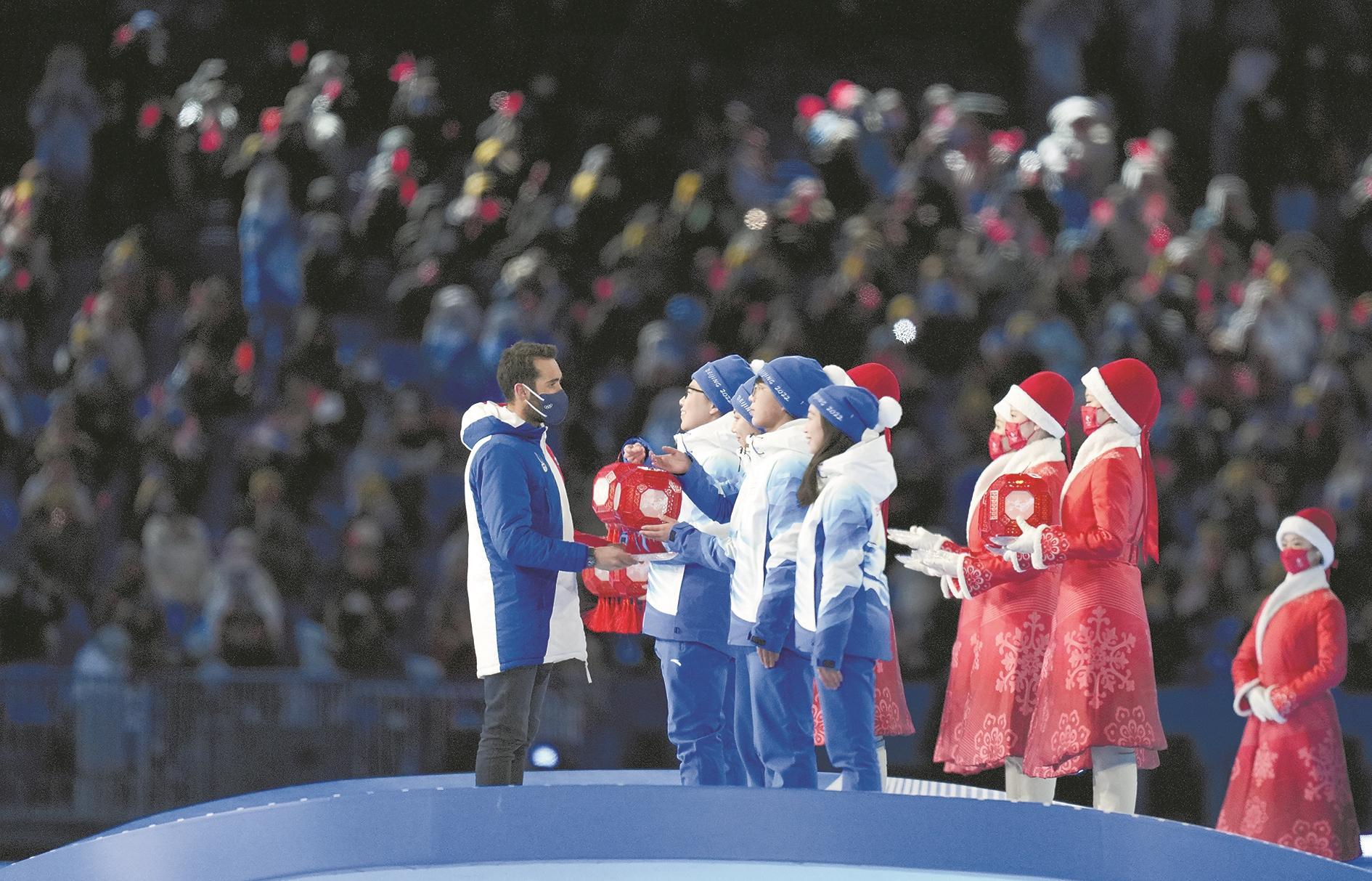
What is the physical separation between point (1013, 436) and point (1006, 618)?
0.66m

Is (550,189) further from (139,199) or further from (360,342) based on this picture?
(139,199)

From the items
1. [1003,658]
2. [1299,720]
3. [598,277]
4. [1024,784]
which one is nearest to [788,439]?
[1003,658]

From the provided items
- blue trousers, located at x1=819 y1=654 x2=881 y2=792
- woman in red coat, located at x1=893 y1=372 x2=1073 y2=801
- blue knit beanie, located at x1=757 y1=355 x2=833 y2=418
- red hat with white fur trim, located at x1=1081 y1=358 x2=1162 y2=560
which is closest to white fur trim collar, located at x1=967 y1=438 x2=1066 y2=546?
woman in red coat, located at x1=893 y1=372 x2=1073 y2=801

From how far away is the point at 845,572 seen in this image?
5.48 metres

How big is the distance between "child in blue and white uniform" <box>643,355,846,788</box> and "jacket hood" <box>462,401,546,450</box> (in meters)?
0.46

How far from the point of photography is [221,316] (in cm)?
996

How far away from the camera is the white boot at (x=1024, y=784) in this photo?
627 cm

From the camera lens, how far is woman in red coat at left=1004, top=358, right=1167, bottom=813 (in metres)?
6.06

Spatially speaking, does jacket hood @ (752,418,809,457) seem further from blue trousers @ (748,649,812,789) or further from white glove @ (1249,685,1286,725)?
white glove @ (1249,685,1286,725)

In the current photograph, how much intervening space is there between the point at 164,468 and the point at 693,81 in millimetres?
4382

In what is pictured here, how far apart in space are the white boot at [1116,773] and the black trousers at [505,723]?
1.95 meters

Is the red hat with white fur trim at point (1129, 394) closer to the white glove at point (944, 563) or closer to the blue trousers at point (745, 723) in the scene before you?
the white glove at point (944, 563)

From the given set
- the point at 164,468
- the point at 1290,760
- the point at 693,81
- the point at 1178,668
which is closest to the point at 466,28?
the point at 693,81

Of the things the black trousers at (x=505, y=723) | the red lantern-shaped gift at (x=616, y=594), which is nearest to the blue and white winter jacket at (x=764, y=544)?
the red lantern-shaped gift at (x=616, y=594)
